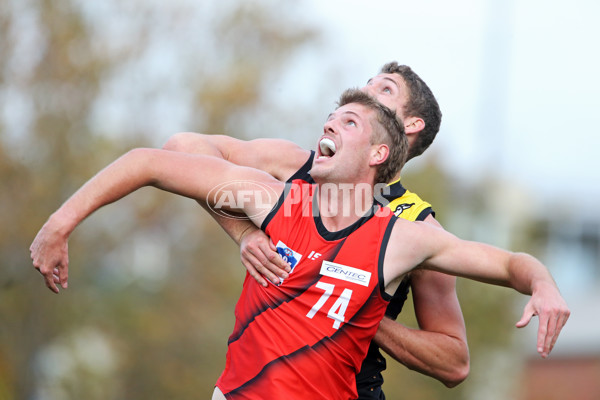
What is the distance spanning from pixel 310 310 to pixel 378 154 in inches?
40.1

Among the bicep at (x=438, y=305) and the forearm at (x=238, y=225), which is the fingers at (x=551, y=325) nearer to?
the bicep at (x=438, y=305)

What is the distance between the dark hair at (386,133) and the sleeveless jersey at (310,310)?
395 millimetres

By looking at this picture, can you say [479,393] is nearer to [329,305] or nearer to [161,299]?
[161,299]

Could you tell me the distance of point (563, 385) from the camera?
2739 centimetres

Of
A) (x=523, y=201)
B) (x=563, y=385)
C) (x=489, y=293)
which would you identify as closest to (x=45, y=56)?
(x=489, y=293)

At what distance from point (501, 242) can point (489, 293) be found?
419cm

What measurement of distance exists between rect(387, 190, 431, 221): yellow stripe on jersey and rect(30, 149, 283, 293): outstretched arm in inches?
35.1

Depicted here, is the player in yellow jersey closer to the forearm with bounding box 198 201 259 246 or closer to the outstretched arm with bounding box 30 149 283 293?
the forearm with bounding box 198 201 259 246

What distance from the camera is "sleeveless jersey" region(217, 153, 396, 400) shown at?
416 centimetres

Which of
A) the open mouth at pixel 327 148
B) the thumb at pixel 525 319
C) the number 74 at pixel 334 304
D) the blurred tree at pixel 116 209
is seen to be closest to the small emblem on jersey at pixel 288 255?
the number 74 at pixel 334 304

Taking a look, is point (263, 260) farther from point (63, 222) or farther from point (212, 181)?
point (63, 222)

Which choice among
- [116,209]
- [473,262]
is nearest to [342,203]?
[473,262]

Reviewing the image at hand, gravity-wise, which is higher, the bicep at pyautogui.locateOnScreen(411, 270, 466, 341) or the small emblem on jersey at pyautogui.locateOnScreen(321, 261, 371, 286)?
the small emblem on jersey at pyautogui.locateOnScreen(321, 261, 371, 286)

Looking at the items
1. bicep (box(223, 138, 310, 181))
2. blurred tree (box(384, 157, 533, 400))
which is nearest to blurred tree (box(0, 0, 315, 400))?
blurred tree (box(384, 157, 533, 400))
